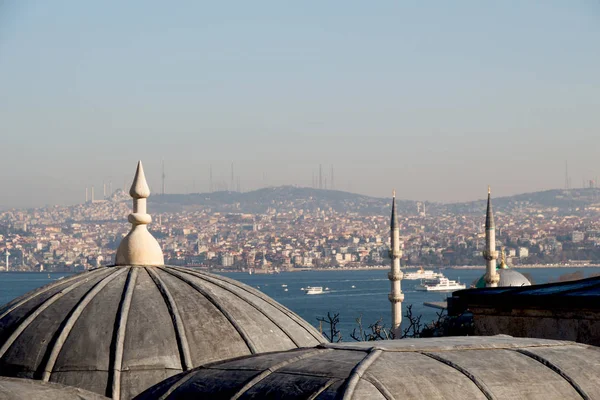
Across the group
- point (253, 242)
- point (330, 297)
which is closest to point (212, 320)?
point (330, 297)

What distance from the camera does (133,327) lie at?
8.09 m

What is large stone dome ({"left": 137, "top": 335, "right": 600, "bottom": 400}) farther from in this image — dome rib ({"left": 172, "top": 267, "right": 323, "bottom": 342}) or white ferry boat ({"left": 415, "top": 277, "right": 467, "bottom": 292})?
white ferry boat ({"left": 415, "top": 277, "right": 467, "bottom": 292})

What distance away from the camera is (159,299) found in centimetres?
846

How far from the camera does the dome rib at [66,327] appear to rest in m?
7.88

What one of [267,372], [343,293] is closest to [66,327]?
[267,372]

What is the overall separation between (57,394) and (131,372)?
2.49m

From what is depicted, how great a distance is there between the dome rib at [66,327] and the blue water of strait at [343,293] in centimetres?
5391

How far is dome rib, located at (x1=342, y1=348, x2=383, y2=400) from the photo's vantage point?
4.74 m

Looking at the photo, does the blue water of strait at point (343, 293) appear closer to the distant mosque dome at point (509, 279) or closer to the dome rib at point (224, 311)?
the distant mosque dome at point (509, 279)

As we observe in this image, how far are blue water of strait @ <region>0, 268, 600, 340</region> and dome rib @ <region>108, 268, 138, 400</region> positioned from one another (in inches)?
2126

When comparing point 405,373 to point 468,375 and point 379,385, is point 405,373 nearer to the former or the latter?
point 379,385

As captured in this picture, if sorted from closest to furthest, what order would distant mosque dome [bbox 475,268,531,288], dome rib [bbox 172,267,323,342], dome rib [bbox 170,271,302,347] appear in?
1. dome rib [bbox 170,271,302,347]
2. dome rib [bbox 172,267,323,342]
3. distant mosque dome [bbox 475,268,531,288]

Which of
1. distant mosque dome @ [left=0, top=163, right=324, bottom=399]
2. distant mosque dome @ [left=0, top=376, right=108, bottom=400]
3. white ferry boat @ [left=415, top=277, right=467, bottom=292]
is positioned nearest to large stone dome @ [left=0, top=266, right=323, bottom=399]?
distant mosque dome @ [left=0, top=163, right=324, bottom=399]

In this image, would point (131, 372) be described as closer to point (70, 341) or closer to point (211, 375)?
point (70, 341)
